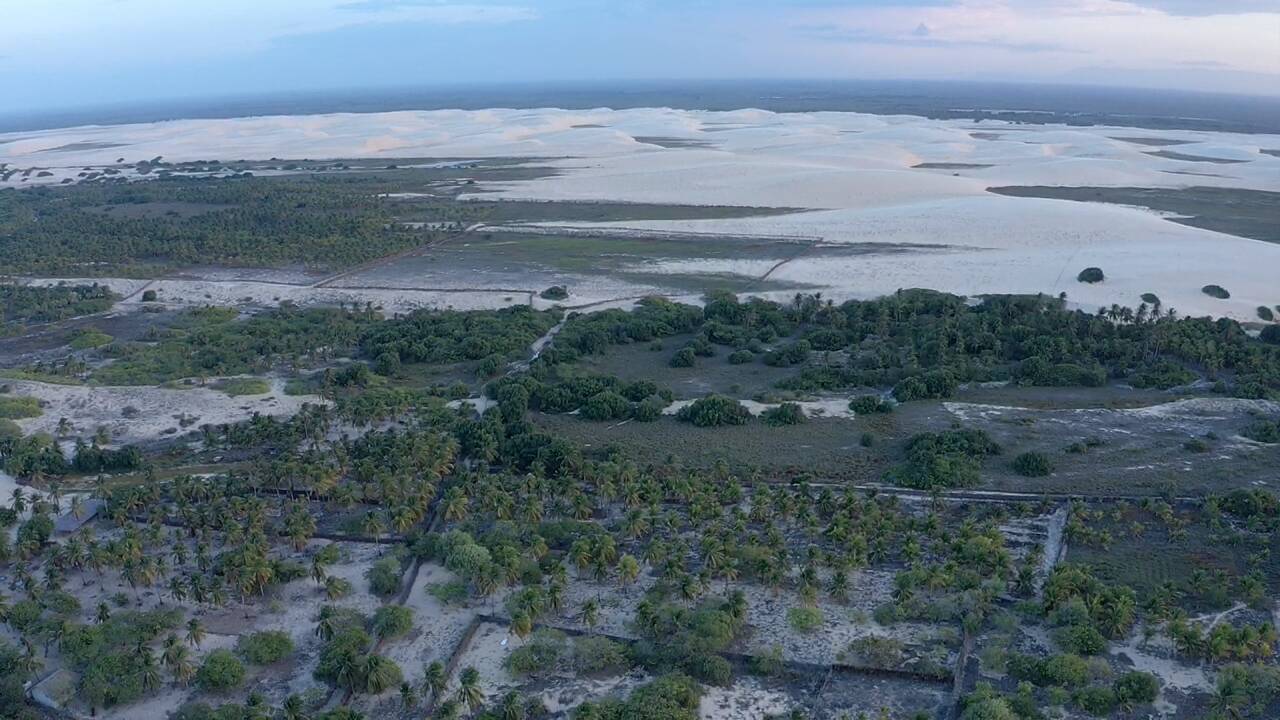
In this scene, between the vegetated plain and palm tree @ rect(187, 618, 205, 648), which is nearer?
the vegetated plain

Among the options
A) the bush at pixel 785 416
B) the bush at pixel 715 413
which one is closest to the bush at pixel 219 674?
the bush at pixel 715 413

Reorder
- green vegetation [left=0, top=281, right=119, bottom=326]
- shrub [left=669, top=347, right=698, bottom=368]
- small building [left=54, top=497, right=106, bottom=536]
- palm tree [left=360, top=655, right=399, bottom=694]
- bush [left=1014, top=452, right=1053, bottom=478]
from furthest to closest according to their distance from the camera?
green vegetation [left=0, top=281, right=119, bottom=326]
shrub [left=669, top=347, right=698, bottom=368]
bush [left=1014, top=452, right=1053, bottom=478]
small building [left=54, top=497, right=106, bottom=536]
palm tree [left=360, top=655, right=399, bottom=694]

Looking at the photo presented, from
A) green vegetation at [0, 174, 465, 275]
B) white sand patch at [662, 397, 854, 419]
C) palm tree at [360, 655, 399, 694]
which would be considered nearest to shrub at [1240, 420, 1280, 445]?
white sand patch at [662, 397, 854, 419]

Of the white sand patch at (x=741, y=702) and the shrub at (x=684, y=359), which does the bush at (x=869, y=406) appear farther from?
the white sand patch at (x=741, y=702)

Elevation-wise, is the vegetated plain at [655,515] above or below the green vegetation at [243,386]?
below

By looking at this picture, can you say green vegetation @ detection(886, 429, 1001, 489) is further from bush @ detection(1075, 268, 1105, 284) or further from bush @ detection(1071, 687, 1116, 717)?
bush @ detection(1075, 268, 1105, 284)

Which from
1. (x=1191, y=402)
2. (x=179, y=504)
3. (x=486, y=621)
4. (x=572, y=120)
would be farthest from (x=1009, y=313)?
(x=572, y=120)

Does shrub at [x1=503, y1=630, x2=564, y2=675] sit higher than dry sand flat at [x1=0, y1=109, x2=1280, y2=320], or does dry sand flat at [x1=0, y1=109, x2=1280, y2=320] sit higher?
dry sand flat at [x1=0, y1=109, x2=1280, y2=320]
